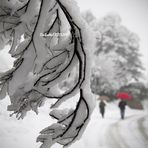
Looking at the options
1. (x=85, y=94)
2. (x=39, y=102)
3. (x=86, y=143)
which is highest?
(x=85, y=94)

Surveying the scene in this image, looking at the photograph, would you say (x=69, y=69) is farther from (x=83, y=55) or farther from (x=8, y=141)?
(x=8, y=141)

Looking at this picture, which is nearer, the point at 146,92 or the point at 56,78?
the point at 56,78

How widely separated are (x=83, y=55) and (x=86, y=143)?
590 centimetres

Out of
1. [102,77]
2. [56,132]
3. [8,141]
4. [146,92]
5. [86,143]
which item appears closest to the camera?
[56,132]

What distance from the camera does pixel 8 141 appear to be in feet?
14.8

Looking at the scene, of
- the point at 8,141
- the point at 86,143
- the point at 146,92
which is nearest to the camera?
the point at 8,141

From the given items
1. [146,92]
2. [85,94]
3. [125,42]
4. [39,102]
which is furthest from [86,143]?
[146,92]

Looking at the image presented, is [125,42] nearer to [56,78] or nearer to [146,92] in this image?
[146,92]

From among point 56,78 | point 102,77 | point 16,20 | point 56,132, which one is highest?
point 16,20

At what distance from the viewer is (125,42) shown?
29.3 metres

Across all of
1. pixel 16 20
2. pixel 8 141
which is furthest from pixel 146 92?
pixel 16 20

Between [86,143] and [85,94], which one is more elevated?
[85,94]

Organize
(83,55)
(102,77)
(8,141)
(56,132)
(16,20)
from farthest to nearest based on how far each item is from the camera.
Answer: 1. (102,77)
2. (8,141)
3. (16,20)
4. (56,132)
5. (83,55)

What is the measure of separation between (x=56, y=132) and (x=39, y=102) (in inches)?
15.5
